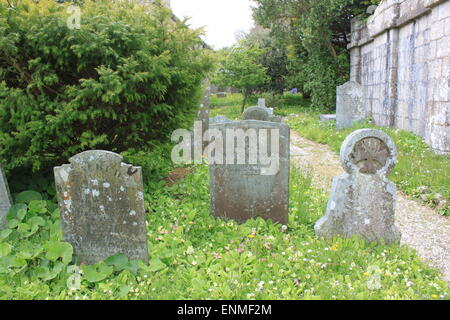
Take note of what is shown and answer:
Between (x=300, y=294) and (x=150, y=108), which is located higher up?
(x=150, y=108)

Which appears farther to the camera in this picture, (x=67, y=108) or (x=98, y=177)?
(x=67, y=108)

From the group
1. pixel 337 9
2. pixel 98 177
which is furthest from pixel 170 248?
pixel 337 9

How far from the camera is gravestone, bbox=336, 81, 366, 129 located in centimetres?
1167

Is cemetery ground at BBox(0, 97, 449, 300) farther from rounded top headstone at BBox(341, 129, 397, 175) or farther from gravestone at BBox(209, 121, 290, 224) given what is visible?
rounded top headstone at BBox(341, 129, 397, 175)

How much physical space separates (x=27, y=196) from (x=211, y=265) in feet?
→ 7.91

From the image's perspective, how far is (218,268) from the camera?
11.1ft

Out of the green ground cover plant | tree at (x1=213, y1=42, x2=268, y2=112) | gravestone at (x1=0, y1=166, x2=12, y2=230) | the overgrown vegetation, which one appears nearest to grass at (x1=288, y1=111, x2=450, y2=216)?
the green ground cover plant

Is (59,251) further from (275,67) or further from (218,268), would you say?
(275,67)

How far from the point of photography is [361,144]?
3.91 metres

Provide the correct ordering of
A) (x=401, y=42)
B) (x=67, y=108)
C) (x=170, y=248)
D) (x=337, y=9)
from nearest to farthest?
(x=170, y=248)
(x=67, y=108)
(x=401, y=42)
(x=337, y=9)

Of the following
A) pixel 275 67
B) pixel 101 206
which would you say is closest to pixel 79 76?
pixel 101 206
